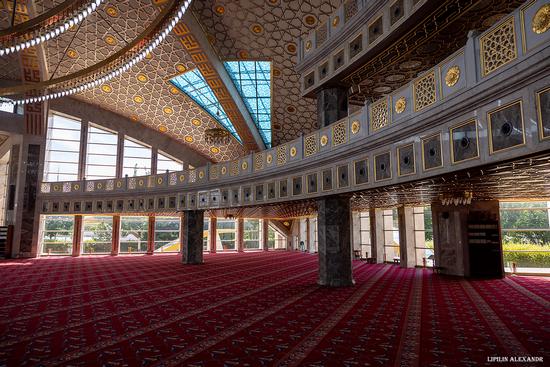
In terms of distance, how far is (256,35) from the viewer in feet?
41.6

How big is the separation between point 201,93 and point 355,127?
37.3 ft

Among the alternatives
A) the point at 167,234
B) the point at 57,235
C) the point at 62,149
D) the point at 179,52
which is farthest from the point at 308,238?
the point at 62,149

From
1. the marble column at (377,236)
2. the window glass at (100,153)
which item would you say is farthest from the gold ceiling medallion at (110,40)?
the marble column at (377,236)

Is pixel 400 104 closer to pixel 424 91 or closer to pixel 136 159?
pixel 424 91

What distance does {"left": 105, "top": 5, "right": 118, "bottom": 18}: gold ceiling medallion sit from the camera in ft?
42.0

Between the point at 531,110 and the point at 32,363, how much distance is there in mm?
5003

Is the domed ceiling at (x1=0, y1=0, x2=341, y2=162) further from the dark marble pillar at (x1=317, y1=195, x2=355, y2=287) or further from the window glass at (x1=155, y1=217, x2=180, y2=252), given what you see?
the dark marble pillar at (x1=317, y1=195, x2=355, y2=287)

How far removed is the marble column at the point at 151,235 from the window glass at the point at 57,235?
370 cm

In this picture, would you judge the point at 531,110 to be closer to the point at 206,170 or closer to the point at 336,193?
the point at 336,193

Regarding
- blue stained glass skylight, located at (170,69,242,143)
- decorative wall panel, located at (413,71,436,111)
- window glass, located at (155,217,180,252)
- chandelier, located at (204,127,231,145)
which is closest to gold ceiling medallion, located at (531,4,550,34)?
decorative wall panel, located at (413,71,436,111)

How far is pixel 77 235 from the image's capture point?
731 inches

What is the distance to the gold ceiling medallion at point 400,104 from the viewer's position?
213 inches

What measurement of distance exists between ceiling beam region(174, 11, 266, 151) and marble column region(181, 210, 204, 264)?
477cm

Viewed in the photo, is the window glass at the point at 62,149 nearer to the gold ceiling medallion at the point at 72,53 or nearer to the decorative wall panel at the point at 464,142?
the gold ceiling medallion at the point at 72,53
